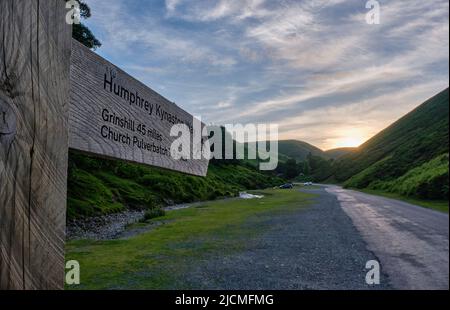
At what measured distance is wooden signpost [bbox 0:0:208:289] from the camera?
1.54 meters

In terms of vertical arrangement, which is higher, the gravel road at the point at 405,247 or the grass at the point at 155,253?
the gravel road at the point at 405,247

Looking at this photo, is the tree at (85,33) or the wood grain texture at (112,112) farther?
the tree at (85,33)

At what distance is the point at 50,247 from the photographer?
5.54 feet

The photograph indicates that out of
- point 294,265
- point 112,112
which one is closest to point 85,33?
point 294,265

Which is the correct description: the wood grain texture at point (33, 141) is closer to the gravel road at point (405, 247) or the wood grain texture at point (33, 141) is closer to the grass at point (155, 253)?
the gravel road at point (405, 247)

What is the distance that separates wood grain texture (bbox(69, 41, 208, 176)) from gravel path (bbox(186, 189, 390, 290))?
317 inches

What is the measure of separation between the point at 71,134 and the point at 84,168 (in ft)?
143

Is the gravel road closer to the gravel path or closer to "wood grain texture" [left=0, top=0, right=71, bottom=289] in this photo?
the gravel path

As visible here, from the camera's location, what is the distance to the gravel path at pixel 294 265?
33.5 ft

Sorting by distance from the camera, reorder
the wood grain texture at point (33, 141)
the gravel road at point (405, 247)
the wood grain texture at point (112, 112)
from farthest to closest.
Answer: the gravel road at point (405, 247) → the wood grain texture at point (112, 112) → the wood grain texture at point (33, 141)

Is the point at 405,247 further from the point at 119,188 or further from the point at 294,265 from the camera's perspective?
the point at 119,188

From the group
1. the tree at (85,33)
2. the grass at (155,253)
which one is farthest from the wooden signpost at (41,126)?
the tree at (85,33)

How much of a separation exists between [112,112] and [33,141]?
1.85 ft
